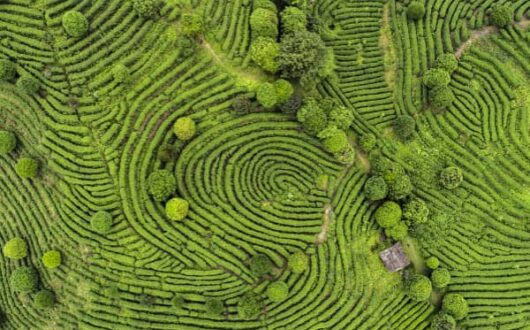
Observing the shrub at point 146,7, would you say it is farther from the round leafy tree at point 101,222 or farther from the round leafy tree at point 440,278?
the round leafy tree at point 440,278

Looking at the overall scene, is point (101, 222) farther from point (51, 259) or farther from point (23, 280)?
point (23, 280)

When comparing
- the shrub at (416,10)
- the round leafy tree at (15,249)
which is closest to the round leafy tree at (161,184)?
the round leafy tree at (15,249)

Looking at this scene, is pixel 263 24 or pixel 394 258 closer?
pixel 263 24

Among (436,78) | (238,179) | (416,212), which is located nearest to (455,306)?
(416,212)

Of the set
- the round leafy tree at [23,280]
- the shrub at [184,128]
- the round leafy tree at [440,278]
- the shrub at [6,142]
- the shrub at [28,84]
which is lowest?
the round leafy tree at [440,278]

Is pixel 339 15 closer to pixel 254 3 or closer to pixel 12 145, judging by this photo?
pixel 254 3
